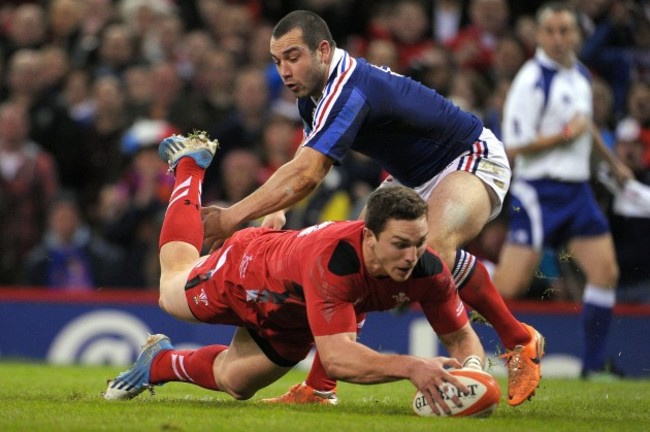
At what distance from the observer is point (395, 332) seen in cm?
1217

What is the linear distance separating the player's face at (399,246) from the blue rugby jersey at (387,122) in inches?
41.3

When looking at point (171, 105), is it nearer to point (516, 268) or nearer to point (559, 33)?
point (559, 33)

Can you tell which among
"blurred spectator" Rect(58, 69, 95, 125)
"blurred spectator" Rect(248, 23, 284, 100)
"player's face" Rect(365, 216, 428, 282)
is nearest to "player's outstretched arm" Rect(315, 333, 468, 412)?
"player's face" Rect(365, 216, 428, 282)

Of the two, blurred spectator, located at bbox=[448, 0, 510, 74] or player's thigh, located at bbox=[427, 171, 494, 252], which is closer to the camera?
player's thigh, located at bbox=[427, 171, 494, 252]

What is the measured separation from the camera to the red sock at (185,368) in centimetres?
752

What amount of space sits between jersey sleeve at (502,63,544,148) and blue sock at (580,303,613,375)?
5.22 feet

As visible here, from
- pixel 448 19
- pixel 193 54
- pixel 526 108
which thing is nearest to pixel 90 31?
pixel 193 54

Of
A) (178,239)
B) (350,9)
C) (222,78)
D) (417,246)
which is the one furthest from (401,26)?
(417,246)

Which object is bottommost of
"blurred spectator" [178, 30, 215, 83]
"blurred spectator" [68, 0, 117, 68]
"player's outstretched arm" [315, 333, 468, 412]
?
"player's outstretched arm" [315, 333, 468, 412]

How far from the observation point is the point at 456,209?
25.0ft

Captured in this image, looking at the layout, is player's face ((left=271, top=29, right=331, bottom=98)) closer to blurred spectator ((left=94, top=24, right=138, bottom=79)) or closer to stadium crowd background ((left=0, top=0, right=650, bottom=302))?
stadium crowd background ((left=0, top=0, right=650, bottom=302))

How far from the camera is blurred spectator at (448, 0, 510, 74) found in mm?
13820

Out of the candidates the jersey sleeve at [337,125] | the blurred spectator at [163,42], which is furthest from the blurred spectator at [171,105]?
the jersey sleeve at [337,125]

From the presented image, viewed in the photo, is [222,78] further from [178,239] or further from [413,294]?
[413,294]
